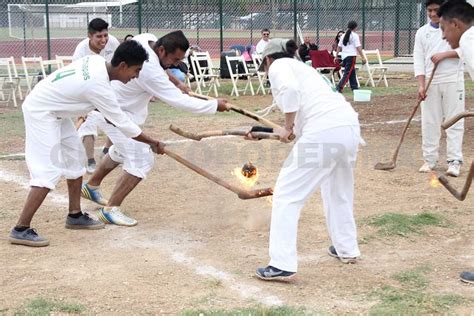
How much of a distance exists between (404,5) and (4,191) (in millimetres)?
20924

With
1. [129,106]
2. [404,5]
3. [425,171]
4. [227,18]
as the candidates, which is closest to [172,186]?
[129,106]

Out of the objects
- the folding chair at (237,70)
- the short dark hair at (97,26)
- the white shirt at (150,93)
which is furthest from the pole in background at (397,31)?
the white shirt at (150,93)

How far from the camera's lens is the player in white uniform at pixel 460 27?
509 cm

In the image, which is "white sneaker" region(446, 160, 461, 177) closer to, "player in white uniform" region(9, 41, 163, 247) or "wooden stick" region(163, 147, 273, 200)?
"wooden stick" region(163, 147, 273, 200)

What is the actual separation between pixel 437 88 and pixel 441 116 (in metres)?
0.38

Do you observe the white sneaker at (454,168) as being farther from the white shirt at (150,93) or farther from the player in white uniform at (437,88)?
the white shirt at (150,93)

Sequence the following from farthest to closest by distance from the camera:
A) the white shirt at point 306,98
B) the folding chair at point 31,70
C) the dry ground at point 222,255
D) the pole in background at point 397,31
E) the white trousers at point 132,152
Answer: the pole in background at point 397,31 < the folding chair at point 31,70 < the white trousers at point 132,152 < the white shirt at point 306,98 < the dry ground at point 222,255

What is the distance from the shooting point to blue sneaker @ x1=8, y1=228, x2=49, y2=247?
236 inches

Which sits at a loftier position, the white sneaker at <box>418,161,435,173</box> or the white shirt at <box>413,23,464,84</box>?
the white shirt at <box>413,23,464,84</box>

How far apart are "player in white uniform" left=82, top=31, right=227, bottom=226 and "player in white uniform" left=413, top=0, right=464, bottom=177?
119 inches

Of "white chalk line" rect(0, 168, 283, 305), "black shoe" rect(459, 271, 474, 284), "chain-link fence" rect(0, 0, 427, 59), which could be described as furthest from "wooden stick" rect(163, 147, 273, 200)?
"chain-link fence" rect(0, 0, 427, 59)

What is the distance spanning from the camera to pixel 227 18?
77.5 feet

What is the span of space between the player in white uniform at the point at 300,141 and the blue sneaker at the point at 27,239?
202 cm

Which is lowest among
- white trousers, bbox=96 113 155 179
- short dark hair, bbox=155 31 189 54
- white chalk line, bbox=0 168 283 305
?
white chalk line, bbox=0 168 283 305
